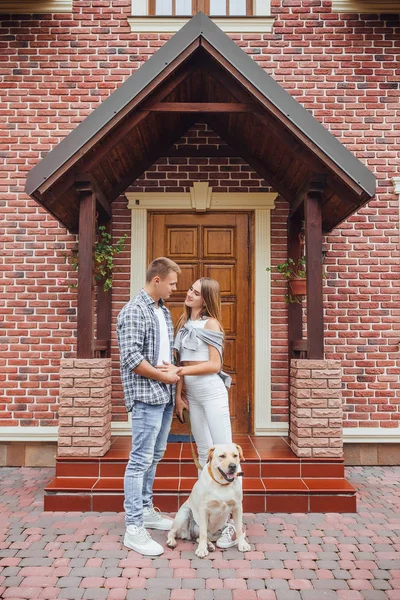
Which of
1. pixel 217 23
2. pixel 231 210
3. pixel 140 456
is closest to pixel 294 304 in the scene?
pixel 231 210

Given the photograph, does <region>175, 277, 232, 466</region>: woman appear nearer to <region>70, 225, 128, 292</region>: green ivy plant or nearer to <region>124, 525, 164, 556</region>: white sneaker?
<region>124, 525, 164, 556</region>: white sneaker

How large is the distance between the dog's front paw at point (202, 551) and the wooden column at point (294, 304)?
8.54ft

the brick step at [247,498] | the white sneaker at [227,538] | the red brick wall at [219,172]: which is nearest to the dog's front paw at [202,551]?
the white sneaker at [227,538]

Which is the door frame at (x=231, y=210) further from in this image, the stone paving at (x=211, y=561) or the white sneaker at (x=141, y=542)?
the white sneaker at (x=141, y=542)

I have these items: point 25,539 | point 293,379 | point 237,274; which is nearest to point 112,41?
point 237,274

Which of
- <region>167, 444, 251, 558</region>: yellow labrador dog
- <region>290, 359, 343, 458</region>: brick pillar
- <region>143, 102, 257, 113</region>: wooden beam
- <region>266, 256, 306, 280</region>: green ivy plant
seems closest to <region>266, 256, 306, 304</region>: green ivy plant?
<region>266, 256, 306, 280</region>: green ivy plant

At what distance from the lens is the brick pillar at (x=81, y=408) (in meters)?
4.18

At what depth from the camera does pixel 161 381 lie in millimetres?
3314

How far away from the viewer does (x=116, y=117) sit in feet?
12.9

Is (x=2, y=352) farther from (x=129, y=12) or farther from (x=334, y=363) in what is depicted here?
(x=129, y=12)

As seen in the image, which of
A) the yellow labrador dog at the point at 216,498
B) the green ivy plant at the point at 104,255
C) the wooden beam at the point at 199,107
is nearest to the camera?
the yellow labrador dog at the point at 216,498

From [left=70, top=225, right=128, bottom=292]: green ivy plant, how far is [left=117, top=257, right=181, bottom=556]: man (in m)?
1.42

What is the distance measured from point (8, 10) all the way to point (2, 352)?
3.93 meters

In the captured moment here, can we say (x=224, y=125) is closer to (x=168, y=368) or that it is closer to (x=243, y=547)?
(x=168, y=368)
